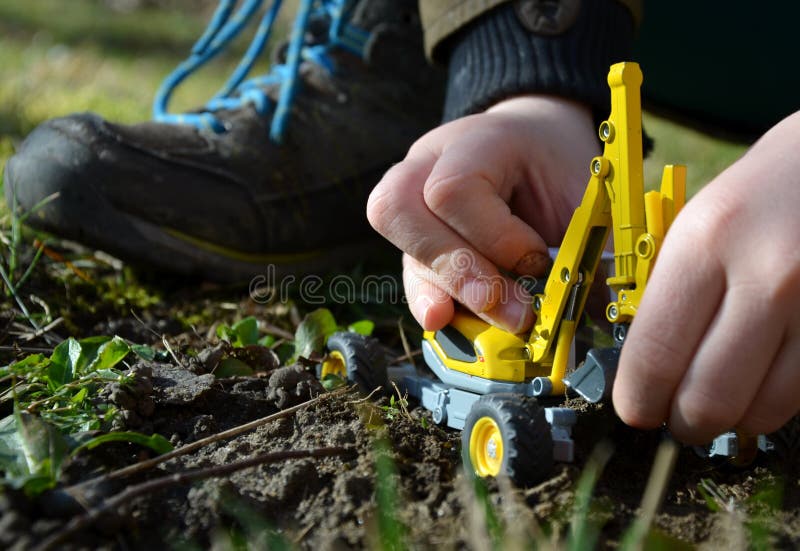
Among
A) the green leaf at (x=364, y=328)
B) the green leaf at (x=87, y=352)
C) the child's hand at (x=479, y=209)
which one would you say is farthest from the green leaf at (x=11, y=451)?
the green leaf at (x=364, y=328)

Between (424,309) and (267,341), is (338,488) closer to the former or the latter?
(424,309)

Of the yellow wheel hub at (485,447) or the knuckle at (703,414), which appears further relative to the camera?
the yellow wheel hub at (485,447)

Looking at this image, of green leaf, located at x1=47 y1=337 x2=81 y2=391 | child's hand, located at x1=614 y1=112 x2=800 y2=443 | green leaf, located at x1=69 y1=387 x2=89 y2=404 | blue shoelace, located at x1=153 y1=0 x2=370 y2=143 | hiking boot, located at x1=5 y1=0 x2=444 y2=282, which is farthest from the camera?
blue shoelace, located at x1=153 y1=0 x2=370 y2=143

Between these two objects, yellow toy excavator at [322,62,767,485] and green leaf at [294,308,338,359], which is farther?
green leaf at [294,308,338,359]

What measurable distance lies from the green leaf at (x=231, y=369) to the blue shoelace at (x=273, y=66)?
0.96m

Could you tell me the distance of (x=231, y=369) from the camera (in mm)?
1673

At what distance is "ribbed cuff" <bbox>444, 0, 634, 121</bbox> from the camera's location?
1.91 meters

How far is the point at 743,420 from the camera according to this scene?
1.21 meters

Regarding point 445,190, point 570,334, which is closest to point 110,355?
point 445,190

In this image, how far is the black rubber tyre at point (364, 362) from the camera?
1.67 m

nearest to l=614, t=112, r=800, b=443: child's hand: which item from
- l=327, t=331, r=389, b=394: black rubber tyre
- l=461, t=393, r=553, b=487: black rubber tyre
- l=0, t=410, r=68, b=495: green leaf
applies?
l=461, t=393, r=553, b=487: black rubber tyre

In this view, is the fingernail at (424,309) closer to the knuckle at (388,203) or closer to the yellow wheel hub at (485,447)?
the knuckle at (388,203)

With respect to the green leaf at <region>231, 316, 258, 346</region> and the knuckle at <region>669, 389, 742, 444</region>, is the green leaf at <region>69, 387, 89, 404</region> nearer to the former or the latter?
the green leaf at <region>231, 316, 258, 346</region>

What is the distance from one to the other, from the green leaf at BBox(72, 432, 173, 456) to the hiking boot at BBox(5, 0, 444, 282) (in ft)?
3.48
